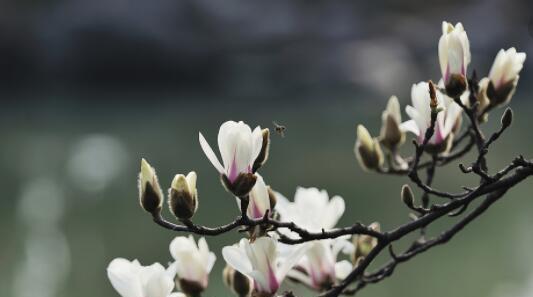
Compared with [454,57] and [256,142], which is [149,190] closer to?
[256,142]

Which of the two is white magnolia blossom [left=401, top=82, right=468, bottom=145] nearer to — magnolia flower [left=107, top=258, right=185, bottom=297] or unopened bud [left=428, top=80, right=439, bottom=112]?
unopened bud [left=428, top=80, right=439, bottom=112]

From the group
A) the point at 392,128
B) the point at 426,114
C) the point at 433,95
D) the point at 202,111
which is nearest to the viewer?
the point at 433,95

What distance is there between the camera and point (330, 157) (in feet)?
26.5

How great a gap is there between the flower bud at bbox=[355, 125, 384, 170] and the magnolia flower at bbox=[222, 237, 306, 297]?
0.18 meters

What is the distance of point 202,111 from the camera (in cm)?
1091

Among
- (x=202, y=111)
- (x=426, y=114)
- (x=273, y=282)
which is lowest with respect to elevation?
(x=273, y=282)

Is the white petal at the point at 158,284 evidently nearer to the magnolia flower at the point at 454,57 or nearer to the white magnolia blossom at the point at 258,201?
the white magnolia blossom at the point at 258,201

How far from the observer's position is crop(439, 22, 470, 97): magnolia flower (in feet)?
2.34

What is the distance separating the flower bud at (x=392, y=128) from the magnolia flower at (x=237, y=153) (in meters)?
0.25

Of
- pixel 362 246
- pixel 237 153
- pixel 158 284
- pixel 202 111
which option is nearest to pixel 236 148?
pixel 237 153

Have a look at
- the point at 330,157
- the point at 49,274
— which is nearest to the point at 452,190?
the point at 330,157

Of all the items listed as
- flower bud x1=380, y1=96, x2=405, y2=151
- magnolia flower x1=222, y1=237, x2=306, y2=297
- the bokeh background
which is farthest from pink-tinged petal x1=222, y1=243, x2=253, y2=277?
the bokeh background

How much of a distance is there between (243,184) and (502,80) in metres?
0.28

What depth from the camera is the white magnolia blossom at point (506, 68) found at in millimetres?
802
